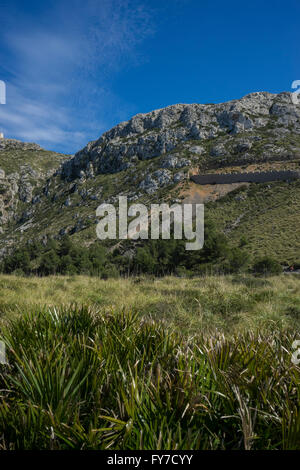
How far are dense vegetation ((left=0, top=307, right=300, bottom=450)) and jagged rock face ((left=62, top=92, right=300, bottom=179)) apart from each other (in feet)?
253

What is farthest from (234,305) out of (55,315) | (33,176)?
(33,176)

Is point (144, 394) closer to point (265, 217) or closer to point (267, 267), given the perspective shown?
point (267, 267)

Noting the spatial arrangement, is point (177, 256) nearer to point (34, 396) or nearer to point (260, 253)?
point (260, 253)

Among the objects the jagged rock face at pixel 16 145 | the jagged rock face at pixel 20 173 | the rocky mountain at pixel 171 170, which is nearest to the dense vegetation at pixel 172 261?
the rocky mountain at pixel 171 170

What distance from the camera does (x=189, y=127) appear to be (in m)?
89.2

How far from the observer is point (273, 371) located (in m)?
1.91

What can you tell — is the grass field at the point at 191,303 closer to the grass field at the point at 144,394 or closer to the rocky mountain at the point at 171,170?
the grass field at the point at 144,394

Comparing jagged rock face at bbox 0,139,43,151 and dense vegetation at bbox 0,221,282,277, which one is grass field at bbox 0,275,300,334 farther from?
jagged rock face at bbox 0,139,43,151

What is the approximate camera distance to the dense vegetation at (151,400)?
1.48 meters

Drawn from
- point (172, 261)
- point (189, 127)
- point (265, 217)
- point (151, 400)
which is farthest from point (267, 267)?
point (189, 127)

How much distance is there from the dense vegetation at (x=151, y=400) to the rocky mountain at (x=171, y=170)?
33.2 metres

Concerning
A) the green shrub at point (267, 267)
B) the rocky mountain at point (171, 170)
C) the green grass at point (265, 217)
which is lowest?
the green shrub at point (267, 267)

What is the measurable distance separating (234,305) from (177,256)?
1726 centimetres

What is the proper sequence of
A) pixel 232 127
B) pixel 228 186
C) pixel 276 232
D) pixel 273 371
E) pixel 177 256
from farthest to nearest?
pixel 232 127
pixel 228 186
pixel 276 232
pixel 177 256
pixel 273 371
